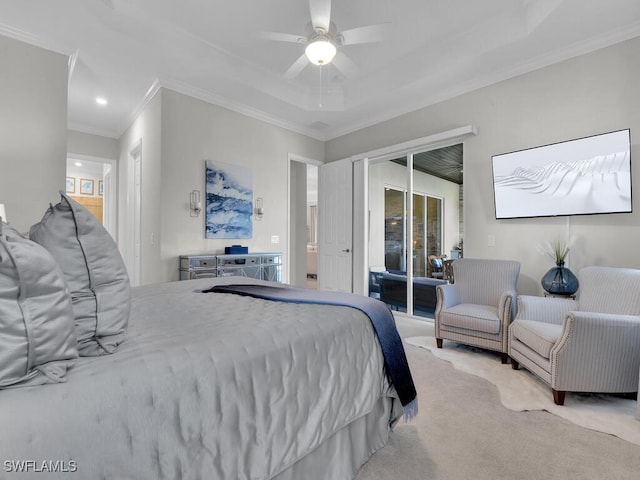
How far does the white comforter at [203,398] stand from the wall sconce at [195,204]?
2496 millimetres

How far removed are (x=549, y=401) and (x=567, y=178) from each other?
2.02m

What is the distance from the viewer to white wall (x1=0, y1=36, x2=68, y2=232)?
2.84 metres

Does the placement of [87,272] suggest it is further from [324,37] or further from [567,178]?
[567,178]

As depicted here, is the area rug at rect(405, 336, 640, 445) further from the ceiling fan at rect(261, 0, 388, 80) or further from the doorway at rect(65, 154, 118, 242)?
the doorway at rect(65, 154, 118, 242)

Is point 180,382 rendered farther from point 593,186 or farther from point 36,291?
point 593,186

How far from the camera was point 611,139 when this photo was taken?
2699mm

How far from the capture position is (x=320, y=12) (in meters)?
2.27

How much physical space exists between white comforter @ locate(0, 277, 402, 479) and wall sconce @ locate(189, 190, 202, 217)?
2496 millimetres

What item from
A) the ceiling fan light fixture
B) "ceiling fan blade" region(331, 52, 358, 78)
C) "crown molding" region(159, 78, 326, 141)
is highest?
"crown molding" region(159, 78, 326, 141)

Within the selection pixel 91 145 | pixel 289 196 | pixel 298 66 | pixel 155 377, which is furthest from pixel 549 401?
pixel 91 145

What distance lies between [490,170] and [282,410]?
3.48 meters

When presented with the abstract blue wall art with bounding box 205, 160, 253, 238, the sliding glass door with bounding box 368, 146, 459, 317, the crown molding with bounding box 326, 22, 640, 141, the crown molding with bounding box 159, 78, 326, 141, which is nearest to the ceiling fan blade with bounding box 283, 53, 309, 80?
the crown molding with bounding box 159, 78, 326, 141

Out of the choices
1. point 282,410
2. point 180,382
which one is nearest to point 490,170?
point 282,410

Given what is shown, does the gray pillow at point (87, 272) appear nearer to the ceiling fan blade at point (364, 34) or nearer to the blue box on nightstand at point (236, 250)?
the ceiling fan blade at point (364, 34)
